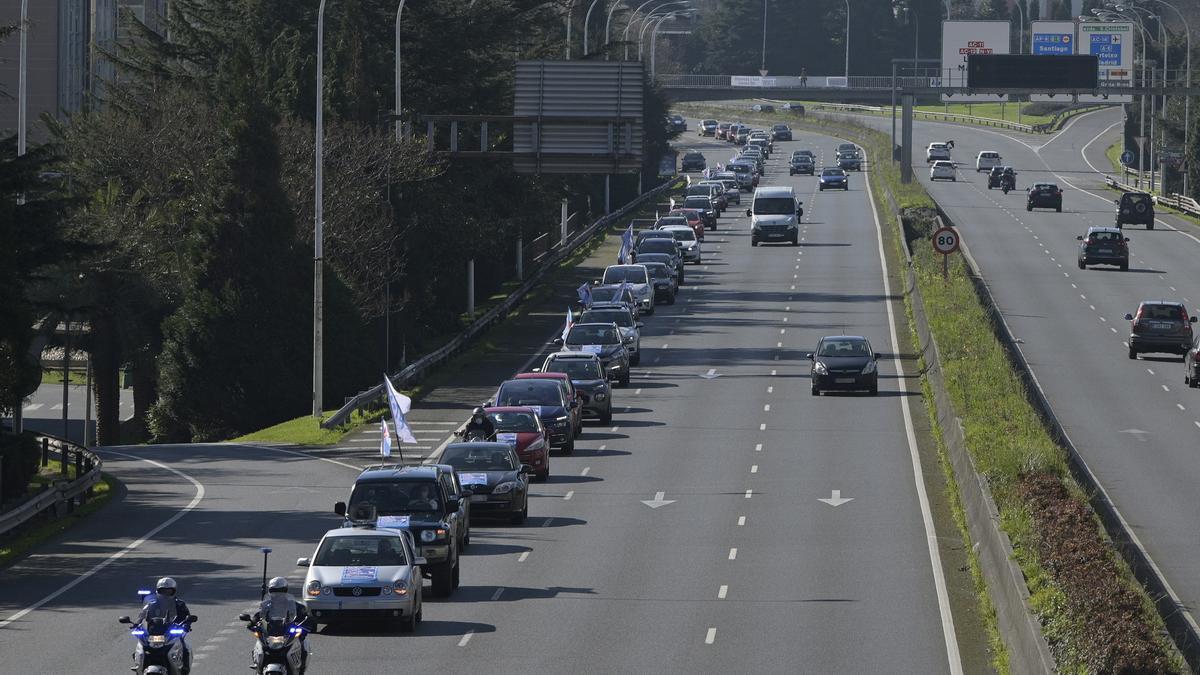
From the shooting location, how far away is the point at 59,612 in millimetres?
25766

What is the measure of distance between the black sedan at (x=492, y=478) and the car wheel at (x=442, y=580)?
599cm

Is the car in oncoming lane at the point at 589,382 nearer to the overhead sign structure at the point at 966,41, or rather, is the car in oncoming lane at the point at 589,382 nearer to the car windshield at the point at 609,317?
the car windshield at the point at 609,317

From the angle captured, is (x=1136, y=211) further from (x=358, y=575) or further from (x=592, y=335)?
(x=358, y=575)

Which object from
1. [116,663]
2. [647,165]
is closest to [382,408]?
[116,663]

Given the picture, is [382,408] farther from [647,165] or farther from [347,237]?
[647,165]

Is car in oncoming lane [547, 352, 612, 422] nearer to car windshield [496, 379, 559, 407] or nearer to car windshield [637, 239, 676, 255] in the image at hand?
car windshield [496, 379, 559, 407]

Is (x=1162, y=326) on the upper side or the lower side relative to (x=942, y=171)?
lower

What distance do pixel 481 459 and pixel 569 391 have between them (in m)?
11.0

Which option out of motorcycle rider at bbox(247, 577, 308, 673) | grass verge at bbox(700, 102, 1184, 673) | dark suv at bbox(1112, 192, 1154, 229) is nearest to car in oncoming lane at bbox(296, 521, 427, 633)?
motorcycle rider at bbox(247, 577, 308, 673)

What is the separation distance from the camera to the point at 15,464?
37188 millimetres

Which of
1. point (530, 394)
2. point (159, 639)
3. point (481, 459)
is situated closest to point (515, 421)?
point (530, 394)

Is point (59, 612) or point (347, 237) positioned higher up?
point (347, 237)

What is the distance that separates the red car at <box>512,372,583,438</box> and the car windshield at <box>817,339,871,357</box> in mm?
8598

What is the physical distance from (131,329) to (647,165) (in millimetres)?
69707
